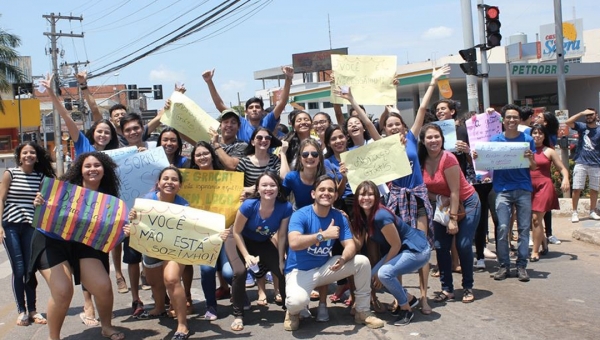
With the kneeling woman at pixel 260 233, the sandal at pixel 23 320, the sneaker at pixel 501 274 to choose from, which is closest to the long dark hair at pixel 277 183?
the kneeling woman at pixel 260 233

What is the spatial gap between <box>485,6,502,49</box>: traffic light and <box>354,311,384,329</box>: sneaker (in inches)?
351

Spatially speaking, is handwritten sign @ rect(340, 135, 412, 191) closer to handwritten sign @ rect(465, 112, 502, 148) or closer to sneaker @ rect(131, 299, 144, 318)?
handwritten sign @ rect(465, 112, 502, 148)

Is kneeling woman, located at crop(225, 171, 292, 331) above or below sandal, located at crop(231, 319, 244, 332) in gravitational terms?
above

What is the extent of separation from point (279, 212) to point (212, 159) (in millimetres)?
952

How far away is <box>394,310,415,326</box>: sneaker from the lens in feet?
19.2

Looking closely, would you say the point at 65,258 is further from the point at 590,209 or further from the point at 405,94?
the point at 405,94

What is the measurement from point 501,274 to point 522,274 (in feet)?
0.75

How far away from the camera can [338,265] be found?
5.79 m

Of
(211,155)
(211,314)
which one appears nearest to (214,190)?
(211,155)

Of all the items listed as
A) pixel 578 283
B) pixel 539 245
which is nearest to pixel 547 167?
pixel 539 245

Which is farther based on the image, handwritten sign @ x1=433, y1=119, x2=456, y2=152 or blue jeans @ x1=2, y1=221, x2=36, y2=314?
handwritten sign @ x1=433, y1=119, x2=456, y2=152

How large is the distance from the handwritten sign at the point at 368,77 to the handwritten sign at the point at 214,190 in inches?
72.4

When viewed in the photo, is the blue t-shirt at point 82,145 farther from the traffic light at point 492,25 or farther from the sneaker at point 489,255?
the traffic light at point 492,25

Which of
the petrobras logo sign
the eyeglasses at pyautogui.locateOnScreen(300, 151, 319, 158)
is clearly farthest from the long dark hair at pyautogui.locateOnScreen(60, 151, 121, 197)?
the petrobras logo sign
